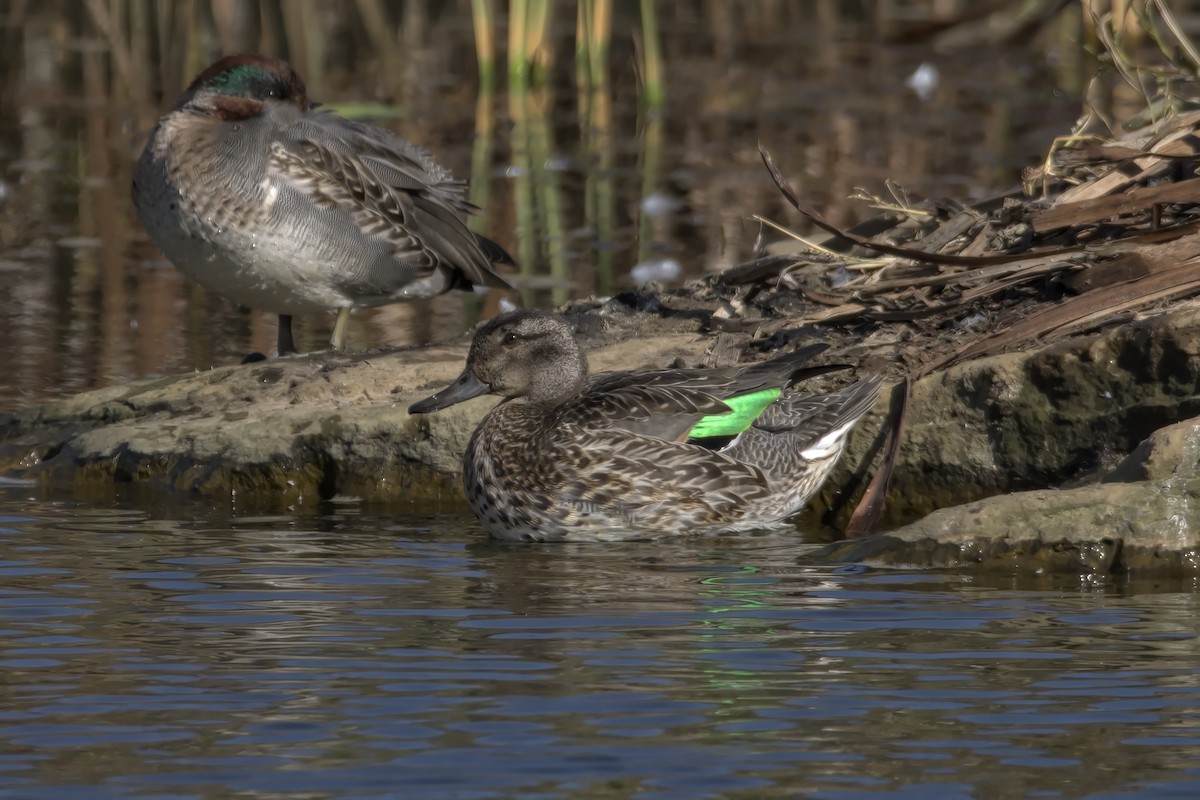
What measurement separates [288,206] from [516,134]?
10.1 m

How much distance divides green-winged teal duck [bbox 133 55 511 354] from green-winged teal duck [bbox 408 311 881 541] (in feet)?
5.85

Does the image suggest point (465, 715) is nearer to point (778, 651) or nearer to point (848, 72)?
point (778, 651)

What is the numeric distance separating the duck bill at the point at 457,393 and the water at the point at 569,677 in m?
0.76

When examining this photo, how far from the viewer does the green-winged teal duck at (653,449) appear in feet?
22.0

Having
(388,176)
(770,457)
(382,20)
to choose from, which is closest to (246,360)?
(388,176)

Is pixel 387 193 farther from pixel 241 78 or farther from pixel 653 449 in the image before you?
pixel 653 449

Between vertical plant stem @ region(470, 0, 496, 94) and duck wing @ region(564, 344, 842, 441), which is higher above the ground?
vertical plant stem @ region(470, 0, 496, 94)

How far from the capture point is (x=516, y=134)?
1862 cm

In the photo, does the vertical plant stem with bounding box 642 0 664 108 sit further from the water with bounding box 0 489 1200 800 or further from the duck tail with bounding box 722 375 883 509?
the water with bounding box 0 489 1200 800

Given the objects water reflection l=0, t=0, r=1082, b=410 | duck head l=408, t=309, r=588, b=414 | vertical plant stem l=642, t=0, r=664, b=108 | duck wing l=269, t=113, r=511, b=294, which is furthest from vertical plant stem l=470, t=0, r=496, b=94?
duck head l=408, t=309, r=588, b=414

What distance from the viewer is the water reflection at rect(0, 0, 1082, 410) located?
1120 cm

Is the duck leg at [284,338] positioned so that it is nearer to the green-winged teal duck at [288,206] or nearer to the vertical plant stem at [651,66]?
the green-winged teal duck at [288,206]

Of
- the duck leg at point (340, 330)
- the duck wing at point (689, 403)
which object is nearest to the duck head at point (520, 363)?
the duck wing at point (689, 403)

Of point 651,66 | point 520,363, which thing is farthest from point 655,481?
point 651,66
